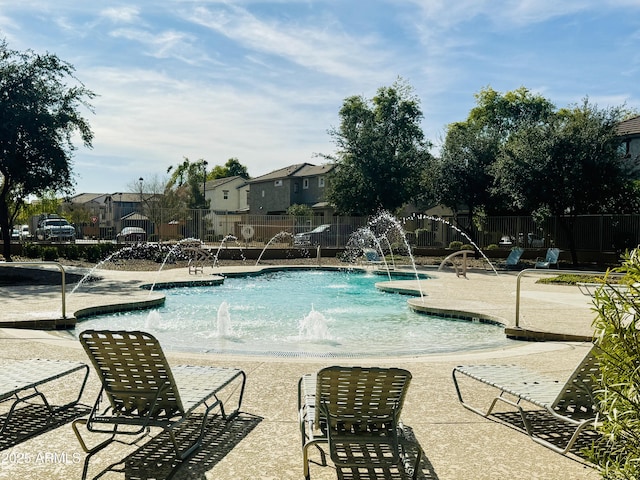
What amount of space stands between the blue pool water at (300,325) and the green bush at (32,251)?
42.7 feet

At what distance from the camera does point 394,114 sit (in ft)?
151

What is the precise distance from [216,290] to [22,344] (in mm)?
9615

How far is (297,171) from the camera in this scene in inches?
2347

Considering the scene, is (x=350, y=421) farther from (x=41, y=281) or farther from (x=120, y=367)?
(x=41, y=281)

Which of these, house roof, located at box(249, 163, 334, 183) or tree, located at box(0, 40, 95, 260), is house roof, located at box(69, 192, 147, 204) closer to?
house roof, located at box(249, 163, 334, 183)

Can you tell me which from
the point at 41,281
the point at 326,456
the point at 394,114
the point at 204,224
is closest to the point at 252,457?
the point at 326,456

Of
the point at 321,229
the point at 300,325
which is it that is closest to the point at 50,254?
the point at 321,229

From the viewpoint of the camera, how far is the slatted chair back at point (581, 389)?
4.55 m

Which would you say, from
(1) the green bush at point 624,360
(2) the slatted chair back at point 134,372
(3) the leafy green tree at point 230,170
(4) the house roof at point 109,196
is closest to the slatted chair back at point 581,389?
(1) the green bush at point 624,360

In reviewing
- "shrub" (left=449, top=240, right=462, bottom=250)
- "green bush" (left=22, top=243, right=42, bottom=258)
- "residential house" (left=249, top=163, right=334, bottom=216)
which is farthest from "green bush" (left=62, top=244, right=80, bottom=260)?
"residential house" (left=249, top=163, right=334, bottom=216)

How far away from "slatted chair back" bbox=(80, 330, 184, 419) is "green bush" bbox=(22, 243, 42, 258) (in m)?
25.2

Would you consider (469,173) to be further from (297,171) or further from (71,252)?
(297,171)

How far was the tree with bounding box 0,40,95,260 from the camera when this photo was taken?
76.1 feet

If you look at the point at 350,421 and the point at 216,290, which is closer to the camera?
the point at 350,421
